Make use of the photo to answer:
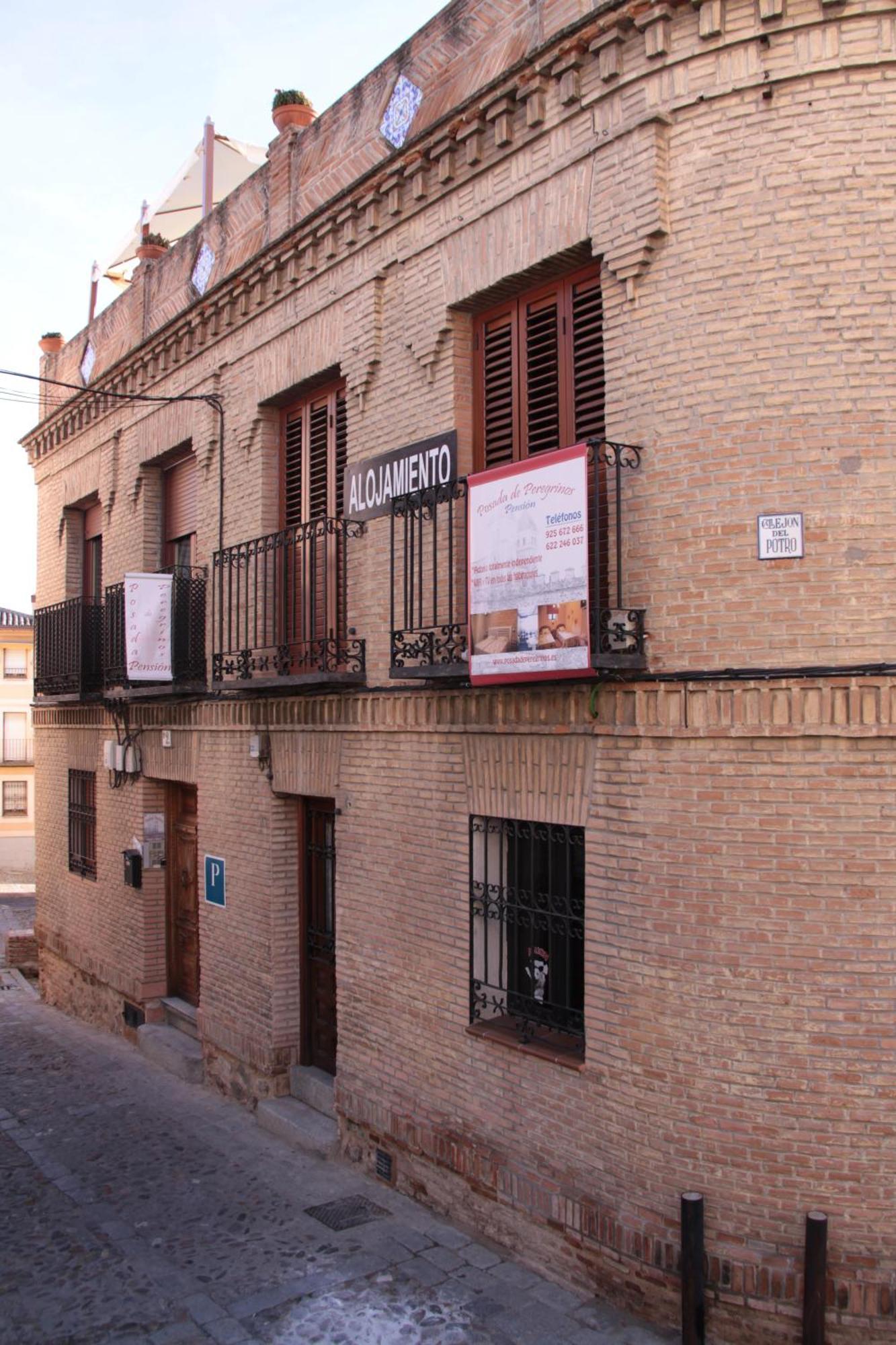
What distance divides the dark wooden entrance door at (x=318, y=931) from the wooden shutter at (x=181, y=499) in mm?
3706

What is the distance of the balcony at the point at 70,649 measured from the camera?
13.1 m

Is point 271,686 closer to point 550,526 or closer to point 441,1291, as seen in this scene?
point 550,526

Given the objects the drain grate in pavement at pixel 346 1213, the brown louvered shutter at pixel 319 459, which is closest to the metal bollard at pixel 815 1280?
the drain grate in pavement at pixel 346 1213

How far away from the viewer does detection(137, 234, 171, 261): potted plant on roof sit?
41.3 feet

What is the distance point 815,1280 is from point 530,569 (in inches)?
147

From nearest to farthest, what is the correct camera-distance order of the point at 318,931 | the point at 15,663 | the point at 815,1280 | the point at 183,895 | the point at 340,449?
the point at 815,1280, the point at 340,449, the point at 318,931, the point at 183,895, the point at 15,663

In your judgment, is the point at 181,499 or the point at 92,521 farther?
the point at 92,521

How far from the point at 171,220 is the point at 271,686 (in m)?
7.98

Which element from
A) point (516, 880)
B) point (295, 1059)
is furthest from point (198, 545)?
point (516, 880)

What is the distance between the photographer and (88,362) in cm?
1403

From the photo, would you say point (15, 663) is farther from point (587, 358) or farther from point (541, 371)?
point (587, 358)

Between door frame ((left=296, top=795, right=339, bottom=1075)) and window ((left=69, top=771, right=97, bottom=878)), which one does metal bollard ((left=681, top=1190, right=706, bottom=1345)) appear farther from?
window ((left=69, top=771, right=97, bottom=878))

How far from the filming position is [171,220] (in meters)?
13.6

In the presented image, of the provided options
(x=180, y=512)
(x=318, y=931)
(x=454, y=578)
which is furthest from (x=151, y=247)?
(x=318, y=931)
